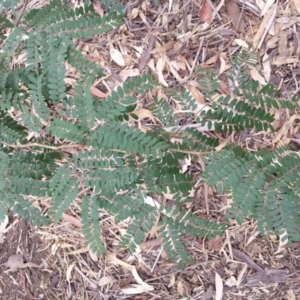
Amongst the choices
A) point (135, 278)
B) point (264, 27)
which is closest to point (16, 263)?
point (135, 278)

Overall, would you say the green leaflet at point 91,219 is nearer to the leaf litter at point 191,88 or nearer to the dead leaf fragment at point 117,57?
the leaf litter at point 191,88

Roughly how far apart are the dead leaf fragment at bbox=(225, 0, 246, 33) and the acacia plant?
11.9 inches

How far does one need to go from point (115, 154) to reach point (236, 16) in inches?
36.4

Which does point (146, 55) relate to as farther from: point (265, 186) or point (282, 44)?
point (265, 186)

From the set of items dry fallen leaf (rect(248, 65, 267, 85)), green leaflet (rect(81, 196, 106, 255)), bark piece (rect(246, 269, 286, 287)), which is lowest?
bark piece (rect(246, 269, 286, 287))

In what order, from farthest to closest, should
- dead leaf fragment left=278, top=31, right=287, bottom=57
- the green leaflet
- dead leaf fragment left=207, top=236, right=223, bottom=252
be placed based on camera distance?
dead leaf fragment left=207, top=236, right=223, bottom=252, dead leaf fragment left=278, top=31, right=287, bottom=57, the green leaflet

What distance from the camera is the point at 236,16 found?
191 cm

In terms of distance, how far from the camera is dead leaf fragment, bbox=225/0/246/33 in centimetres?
191

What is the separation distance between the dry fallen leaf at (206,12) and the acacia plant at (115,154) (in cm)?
37

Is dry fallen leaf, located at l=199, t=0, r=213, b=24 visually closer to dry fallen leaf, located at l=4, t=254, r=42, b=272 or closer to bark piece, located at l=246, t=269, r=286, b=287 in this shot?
bark piece, located at l=246, t=269, r=286, b=287

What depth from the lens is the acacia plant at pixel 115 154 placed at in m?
1.36

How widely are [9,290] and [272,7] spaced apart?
6.55 feet

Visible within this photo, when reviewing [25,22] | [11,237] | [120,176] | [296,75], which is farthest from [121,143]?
[11,237]

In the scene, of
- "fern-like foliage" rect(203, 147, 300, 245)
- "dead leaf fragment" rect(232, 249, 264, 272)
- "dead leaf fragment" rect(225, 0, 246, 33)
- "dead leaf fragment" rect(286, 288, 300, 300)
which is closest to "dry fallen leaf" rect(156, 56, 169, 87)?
"dead leaf fragment" rect(225, 0, 246, 33)
